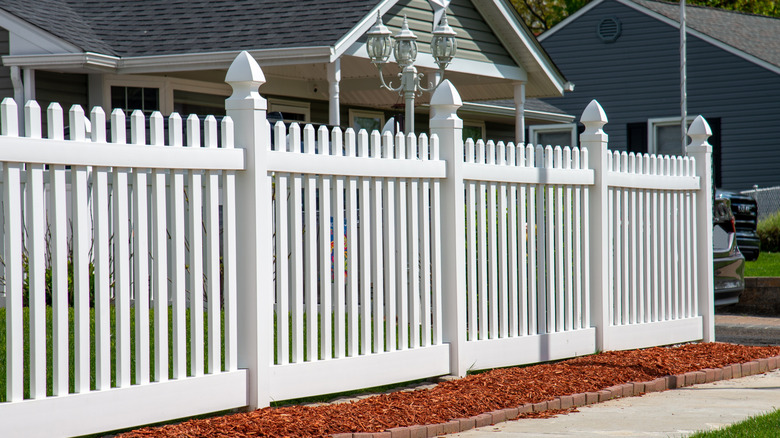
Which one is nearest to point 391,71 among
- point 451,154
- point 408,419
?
point 451,154

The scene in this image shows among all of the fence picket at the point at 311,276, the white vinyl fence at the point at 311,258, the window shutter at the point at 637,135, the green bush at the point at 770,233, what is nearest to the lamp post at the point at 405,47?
the white vinyl fence at the point at 311,258

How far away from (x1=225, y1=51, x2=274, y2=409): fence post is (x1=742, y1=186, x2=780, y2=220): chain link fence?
62.4ft

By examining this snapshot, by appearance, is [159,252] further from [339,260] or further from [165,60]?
[165,60]

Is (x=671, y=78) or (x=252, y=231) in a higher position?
(x=671, y=78)

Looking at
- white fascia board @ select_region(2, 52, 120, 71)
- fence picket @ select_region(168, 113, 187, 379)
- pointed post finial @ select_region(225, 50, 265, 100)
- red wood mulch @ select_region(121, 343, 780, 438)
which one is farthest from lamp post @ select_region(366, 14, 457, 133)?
fence picket @ select_region(168, 113, 187, 379)

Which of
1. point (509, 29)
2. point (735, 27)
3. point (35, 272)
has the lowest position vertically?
point (35, 272)

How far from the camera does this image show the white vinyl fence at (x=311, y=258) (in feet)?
14.0

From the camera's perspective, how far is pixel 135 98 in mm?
13742

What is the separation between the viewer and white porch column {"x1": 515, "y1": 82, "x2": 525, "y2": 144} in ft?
52.7

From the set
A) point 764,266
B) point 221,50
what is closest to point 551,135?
point 764,266

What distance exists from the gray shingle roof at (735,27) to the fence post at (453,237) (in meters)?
20.4

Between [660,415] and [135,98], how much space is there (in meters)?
9.89

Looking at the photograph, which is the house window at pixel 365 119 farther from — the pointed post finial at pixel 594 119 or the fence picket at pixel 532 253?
the fence picket at pixel 532 253

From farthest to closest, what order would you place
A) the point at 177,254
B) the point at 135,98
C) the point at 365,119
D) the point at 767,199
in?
the point at 767,199 < the point at 365,119 < the point at 135,98 < the point at 177,254
